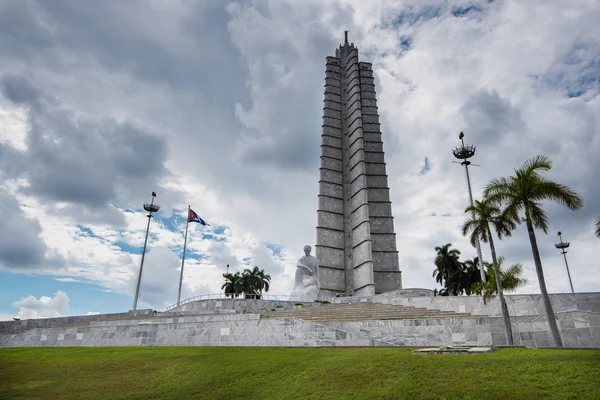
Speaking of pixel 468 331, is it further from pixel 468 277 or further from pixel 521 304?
pixel 468 277

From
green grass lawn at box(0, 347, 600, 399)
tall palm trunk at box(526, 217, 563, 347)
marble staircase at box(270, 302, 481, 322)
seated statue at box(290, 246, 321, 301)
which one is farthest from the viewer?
seated statue at box(290, 246, 321, 301)

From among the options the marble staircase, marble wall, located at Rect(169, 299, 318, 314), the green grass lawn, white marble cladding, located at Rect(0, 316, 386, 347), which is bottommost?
the green grass lawn

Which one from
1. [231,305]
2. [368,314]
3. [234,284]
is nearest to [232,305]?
[231,305]

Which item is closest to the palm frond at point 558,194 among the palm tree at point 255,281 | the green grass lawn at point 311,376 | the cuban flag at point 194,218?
the green grass lawn at point 311,376

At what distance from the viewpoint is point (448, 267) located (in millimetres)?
48000

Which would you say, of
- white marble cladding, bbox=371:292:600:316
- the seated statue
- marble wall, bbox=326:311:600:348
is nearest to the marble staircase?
white marble cladding, bbox=371:292:600:316

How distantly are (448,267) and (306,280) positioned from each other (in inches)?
956

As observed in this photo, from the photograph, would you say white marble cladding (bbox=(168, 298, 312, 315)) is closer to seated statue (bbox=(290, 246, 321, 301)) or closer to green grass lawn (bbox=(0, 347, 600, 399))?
seated statue (bbox=(290, 246, 321, 301))

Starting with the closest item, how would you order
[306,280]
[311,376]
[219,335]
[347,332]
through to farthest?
[311,376]
[347,332]
[219,335]
[306,280]

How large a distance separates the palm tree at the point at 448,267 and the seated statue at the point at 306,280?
22837 mm

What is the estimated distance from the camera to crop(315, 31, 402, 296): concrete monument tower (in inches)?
1647

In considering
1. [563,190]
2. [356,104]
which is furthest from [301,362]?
[356,104]

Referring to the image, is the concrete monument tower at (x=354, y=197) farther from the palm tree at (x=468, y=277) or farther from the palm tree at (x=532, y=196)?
the palm tree at (x=532, y=196)

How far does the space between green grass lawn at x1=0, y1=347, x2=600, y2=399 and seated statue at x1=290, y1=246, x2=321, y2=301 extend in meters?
17.6
